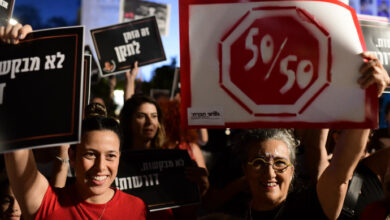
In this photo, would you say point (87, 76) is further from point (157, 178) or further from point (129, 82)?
point (129, 82)

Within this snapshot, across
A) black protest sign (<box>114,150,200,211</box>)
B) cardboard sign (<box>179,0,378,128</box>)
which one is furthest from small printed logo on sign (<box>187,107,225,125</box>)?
black protest sign (<box>114,150,200,211</box>)

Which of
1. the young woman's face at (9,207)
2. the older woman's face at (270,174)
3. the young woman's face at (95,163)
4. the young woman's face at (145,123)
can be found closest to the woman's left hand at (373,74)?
the older woman's face at (270,174)

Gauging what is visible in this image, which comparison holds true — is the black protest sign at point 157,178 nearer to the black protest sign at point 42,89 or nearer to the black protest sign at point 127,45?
the black protest sign at point 42,89

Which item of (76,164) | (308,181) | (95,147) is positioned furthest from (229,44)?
(308,181)

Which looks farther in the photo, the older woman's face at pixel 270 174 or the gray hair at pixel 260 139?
the gray hair at pixel 260 139

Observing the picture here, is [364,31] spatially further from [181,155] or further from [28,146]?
[28,146]

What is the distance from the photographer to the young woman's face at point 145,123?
3.68 meters

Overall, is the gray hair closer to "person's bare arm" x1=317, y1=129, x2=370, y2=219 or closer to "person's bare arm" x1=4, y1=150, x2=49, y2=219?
"person's bare arm" x1=317, y1=129, x2=370, y2=219

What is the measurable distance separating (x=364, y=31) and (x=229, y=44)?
55.6 inches

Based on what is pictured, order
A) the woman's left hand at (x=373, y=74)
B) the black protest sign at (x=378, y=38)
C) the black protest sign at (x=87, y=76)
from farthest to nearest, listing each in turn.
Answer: the black protest sign at (x=87, y=76) → the black protest sign at (x=378, y=38) → the woman's left hand at (x=373, y=74)

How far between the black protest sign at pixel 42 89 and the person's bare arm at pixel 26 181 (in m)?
0.15

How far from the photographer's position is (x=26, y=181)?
200 cm

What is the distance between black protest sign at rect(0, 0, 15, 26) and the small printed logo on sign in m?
1.31

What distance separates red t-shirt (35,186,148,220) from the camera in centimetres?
212
